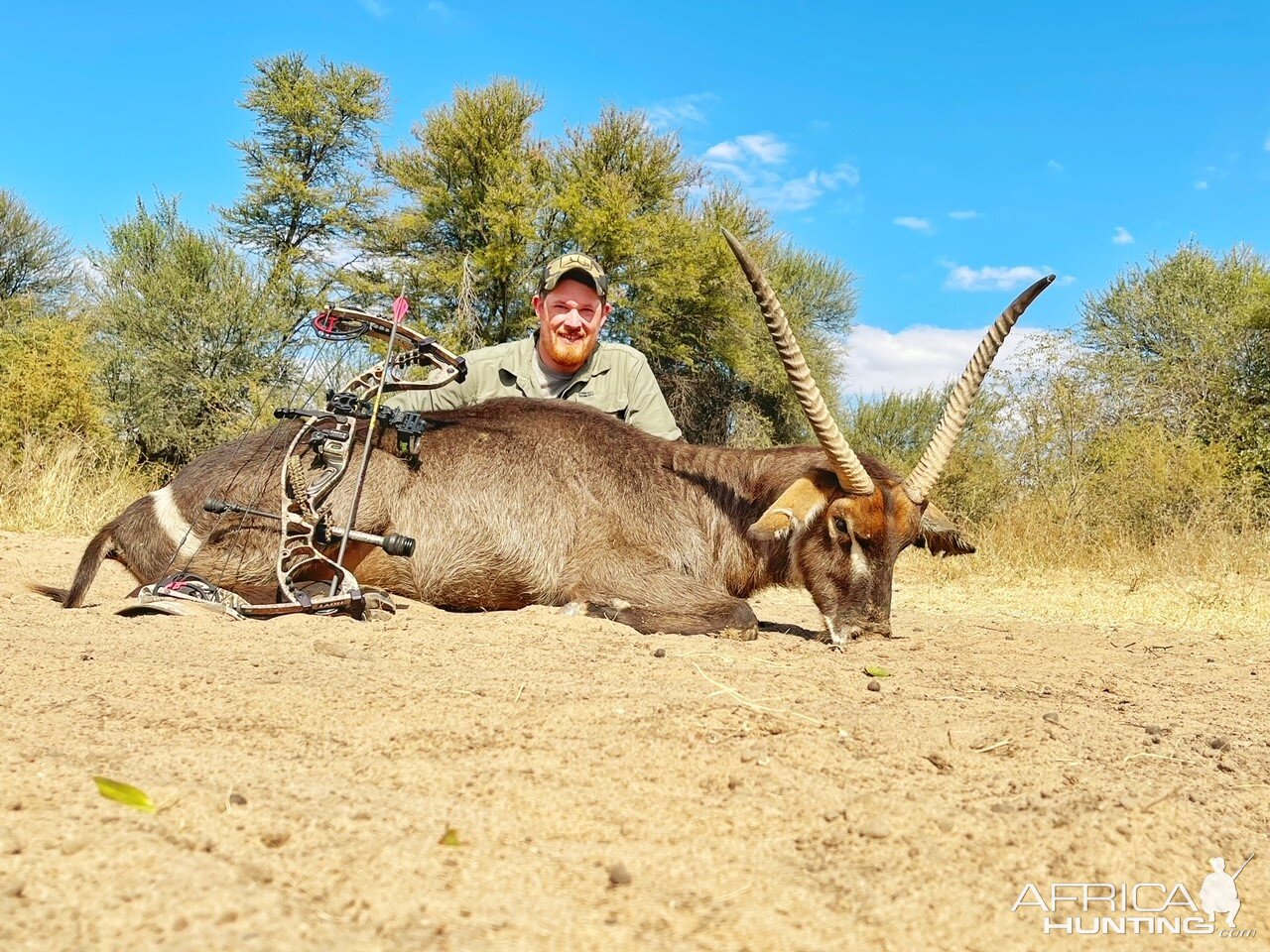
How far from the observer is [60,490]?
11586 millimetres

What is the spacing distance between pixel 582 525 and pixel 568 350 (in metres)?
2.20

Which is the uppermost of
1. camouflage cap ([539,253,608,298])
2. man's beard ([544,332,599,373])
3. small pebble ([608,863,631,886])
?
camouflage cap ([539,253,608,298])

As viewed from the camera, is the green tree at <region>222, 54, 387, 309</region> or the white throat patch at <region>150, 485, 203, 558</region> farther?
the green tree at <region>222, 54, 387, 309</region>

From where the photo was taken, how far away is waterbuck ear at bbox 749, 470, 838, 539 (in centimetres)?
489

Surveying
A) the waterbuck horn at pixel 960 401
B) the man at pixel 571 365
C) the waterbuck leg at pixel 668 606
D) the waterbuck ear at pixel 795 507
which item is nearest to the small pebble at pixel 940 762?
the waterbuck leg at pixel 668 606

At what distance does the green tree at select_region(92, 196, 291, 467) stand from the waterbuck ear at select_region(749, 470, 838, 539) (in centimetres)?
1628

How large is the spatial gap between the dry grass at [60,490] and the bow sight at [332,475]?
289 inches

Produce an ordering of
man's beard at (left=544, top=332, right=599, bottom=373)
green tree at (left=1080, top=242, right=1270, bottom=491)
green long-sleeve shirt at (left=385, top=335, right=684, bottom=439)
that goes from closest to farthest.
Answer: man's beard at (left=544, top=332, right=599, bottom=373)
green long-sleeve shirt at (left=385, top=335, right=684, bottom=439)
green tree at (left=1080, top=242, right=1270, bottom=491)

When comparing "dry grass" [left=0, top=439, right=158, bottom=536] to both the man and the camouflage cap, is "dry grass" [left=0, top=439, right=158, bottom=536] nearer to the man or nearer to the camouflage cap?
the man

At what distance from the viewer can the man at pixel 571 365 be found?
6887 millimetres

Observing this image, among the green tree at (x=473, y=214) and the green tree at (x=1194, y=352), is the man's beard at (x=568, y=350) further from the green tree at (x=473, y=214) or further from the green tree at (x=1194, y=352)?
the green tree at (x=473, y=214)

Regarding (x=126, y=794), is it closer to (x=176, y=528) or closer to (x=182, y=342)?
(x=176, y=528)

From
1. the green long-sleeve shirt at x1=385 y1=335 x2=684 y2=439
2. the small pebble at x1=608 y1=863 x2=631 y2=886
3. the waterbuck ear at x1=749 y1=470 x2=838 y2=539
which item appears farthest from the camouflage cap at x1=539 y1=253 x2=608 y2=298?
the small pebble at x1=608 y1=863 x2=631 y2=886

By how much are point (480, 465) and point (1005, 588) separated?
22.1ft
